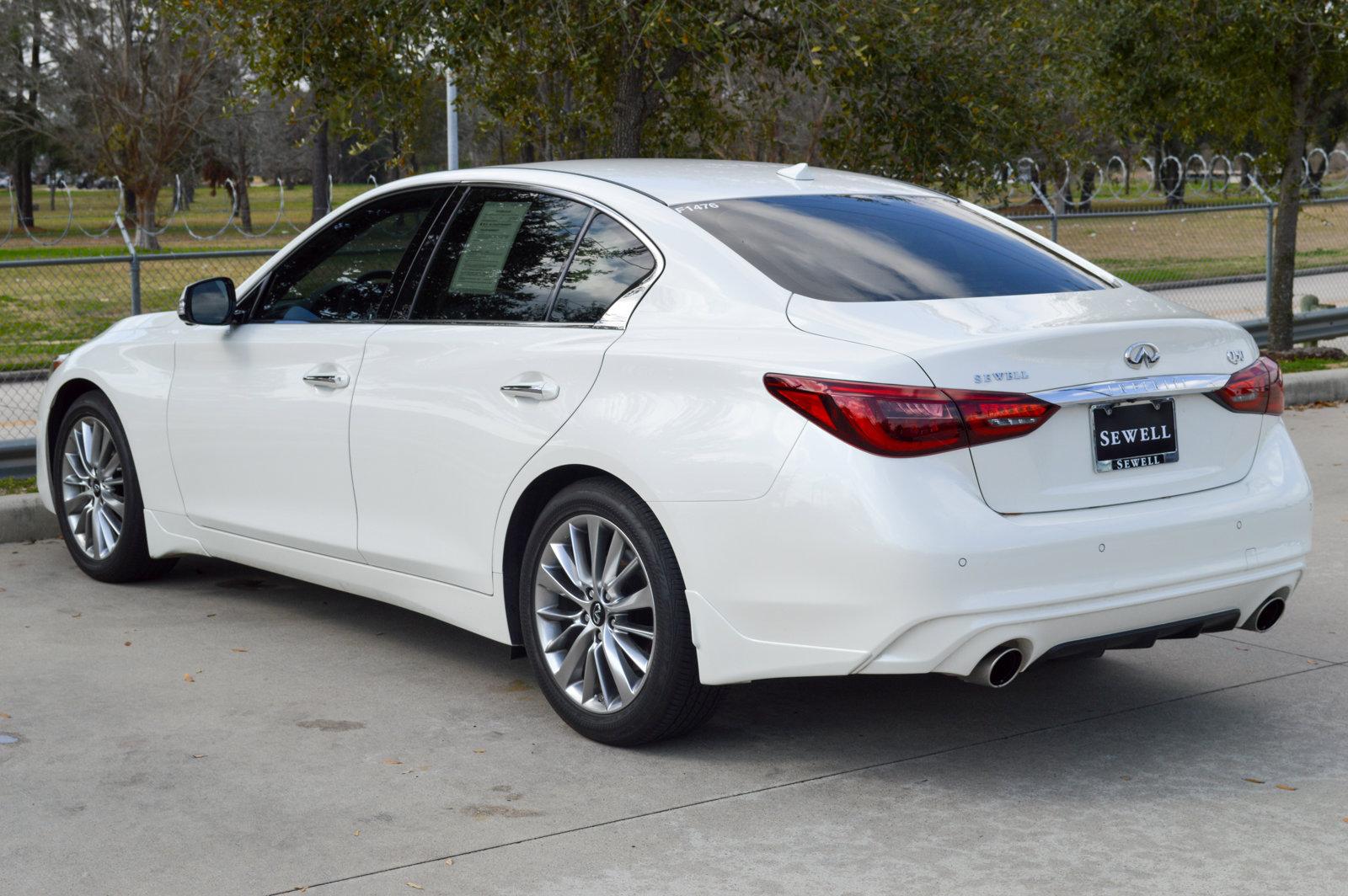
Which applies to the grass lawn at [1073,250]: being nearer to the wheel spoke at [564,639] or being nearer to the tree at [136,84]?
the wheel spoke at [564,639]

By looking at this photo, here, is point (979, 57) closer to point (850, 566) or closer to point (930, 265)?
point (930, 265)

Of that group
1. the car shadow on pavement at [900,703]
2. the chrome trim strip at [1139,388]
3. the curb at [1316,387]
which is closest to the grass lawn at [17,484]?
the car shadow on pavement at [900,703]

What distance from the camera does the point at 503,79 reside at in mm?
11641

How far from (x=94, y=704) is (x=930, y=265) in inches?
116

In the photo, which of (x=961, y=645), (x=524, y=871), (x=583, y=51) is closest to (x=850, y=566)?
(x=961, y=645)

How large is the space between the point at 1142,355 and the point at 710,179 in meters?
1.56

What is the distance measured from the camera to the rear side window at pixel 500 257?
5.12m

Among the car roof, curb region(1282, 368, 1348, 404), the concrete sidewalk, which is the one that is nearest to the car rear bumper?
the concrete sidewalk

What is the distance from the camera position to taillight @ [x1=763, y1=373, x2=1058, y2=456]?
161 inches

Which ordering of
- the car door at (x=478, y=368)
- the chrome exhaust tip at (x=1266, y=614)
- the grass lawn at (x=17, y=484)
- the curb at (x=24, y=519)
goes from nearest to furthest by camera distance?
the chrome exhaust tip at (x=1266, y=614), the car door at (x=478, y=368), the curb at (x=24, y=519), the grass lawn at (x=17, y=484)

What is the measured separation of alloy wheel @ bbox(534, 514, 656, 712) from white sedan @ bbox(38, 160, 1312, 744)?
1cm

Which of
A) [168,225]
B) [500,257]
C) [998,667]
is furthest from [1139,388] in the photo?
[168,225]

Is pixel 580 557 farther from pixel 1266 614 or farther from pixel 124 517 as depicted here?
pixel 124 517

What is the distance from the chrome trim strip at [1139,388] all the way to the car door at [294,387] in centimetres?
237
